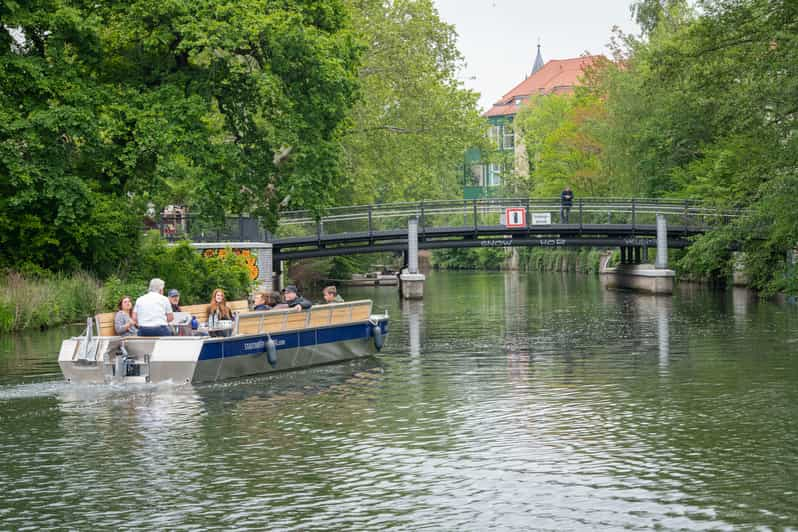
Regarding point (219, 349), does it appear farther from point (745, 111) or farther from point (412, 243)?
point (412, 243)

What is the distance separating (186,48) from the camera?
3534 cm

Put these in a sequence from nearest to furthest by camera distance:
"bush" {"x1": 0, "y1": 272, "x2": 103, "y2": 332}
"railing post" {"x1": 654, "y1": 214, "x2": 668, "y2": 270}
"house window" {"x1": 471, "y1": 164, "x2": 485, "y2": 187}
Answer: "bush" {"x1": 0, "y1": 272, "x2": 103, "y2": 332}
"railing post" {"x1": 654, "y1": 214, "x2": 668, "y2": 270}
"house window" {"x1": 471, "y1": 164, "x2": 485, "y2": 187}

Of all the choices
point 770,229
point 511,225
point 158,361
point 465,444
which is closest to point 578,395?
point 465,444

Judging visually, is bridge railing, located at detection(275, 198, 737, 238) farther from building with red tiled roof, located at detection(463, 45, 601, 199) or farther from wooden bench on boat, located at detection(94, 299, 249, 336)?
building with red tiled roof, located at detection(463, 45, 601, 199)

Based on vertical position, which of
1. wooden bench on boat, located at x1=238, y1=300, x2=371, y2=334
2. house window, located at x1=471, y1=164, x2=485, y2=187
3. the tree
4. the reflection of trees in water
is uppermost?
house window, located at x1=471, y1=164, x2=485, y2=187

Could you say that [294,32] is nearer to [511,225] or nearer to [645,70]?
[511,225]

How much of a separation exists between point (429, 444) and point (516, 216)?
1538 inches

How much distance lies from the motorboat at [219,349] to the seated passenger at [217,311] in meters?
0.26

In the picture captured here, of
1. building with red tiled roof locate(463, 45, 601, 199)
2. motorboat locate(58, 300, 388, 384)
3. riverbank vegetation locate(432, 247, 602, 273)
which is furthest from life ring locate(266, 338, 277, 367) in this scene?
building with red tiled roof locate(463, 45, 601, 199)

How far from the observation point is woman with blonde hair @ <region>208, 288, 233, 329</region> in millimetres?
23688

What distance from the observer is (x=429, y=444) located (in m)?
15.0

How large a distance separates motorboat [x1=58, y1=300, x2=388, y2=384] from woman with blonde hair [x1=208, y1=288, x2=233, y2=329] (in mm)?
287

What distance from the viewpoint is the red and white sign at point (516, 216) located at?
2108 inches

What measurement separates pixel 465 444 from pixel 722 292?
40.0 metres
